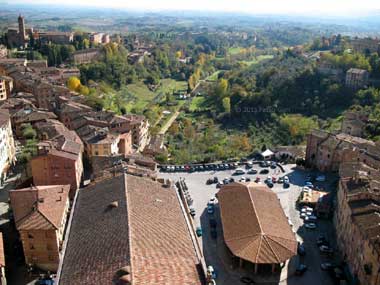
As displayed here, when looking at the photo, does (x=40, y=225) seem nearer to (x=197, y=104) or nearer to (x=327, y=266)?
(x=327, y=266)

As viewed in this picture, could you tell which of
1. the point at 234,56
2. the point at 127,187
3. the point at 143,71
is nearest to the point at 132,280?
the point at 127,187

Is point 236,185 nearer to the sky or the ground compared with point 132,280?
nearer to the ground

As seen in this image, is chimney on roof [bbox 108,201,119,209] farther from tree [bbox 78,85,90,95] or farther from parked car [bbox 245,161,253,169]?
tree [bbox 78,85,90,95]

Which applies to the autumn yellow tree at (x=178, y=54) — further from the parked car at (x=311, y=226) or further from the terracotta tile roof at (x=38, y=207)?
the terracotta tile roof at (x=38, y=207)

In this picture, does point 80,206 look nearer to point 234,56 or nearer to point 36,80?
point 36,80

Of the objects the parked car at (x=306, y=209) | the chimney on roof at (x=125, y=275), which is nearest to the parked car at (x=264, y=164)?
the parked car at (x=306, y=209)

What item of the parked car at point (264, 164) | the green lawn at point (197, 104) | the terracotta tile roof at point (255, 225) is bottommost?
the green lawn at point (197, 104)
